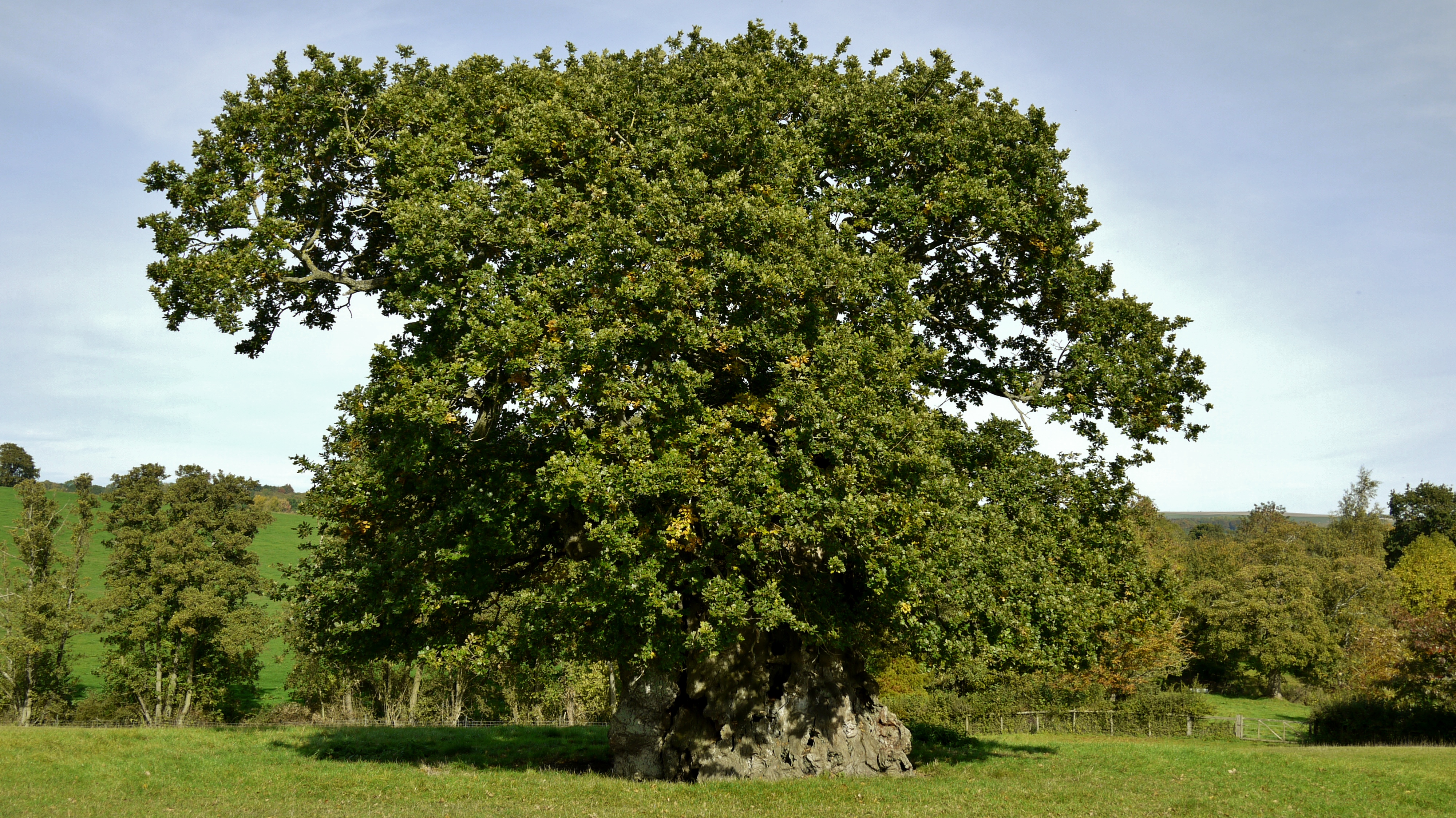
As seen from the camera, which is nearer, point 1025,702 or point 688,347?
point 688,347

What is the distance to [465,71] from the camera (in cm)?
2327

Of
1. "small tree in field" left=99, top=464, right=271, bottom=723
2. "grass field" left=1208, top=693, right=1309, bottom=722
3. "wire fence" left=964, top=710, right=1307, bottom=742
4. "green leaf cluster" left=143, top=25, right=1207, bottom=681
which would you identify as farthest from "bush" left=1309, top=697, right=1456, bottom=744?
"small tree in field" left=99, top=464, right=271, bottom=723

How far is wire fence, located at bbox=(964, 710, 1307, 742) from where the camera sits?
4256 cm

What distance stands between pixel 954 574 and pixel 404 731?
74.8ft

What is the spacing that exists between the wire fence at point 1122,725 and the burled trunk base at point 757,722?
21.2 meters

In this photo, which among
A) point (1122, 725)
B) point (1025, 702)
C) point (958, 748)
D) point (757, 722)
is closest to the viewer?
point (757, 722)

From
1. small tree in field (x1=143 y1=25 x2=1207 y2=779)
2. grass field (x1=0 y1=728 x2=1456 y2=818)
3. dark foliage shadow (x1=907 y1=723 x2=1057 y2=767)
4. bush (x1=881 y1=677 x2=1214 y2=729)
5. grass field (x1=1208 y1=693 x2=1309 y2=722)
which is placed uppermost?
small tree in field (x1=143 y1=25 x2=1207 y2=779)

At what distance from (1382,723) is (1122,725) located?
11076mm

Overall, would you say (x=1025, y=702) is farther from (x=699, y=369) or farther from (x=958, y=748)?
(x=699, y=369)

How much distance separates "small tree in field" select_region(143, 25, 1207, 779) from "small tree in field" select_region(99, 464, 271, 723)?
3338 cm

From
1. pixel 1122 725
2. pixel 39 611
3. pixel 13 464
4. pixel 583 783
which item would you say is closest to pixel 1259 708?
pixel 1122 725

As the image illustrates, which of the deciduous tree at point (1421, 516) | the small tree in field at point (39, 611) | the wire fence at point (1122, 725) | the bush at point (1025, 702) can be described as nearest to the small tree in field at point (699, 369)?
the bush at point (1025, 702)

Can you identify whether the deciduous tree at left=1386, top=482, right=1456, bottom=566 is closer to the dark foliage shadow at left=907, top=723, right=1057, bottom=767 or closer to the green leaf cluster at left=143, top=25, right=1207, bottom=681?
the dark foliage shadow at left=907, top=723, right=1057, bottom=767

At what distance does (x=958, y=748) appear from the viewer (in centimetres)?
2836
